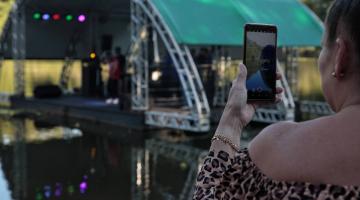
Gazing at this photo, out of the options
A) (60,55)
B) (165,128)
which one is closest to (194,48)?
(165,128)

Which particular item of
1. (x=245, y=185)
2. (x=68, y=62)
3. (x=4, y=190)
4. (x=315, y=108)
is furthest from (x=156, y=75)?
(x=245, y=185)

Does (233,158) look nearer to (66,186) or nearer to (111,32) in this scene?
(66,186)

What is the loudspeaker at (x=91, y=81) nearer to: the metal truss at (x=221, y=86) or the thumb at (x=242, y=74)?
the metal truss at (x=221, y=86)

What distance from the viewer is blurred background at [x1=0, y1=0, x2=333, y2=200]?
30.0 ft

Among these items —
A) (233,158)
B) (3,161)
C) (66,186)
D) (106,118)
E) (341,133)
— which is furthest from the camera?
(106,118)

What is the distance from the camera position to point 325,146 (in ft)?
4.02

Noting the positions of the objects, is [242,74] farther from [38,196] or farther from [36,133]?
[36,133]

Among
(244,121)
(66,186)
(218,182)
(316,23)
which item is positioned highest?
(316,23)

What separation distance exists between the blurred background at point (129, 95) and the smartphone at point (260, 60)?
6167 mm

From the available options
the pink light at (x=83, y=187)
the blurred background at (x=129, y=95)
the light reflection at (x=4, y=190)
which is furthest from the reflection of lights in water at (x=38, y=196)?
the pink light at (x=83, y=187)

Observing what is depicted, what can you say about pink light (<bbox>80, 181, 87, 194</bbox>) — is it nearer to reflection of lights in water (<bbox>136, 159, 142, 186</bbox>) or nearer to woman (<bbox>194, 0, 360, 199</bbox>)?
reflection of lights in water (<bbox>136, 159, 142, 186</bbox>)

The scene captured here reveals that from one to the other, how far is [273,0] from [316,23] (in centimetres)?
129

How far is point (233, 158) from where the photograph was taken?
1483mm

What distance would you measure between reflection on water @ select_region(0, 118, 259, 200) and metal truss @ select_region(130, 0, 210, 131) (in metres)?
0.39
